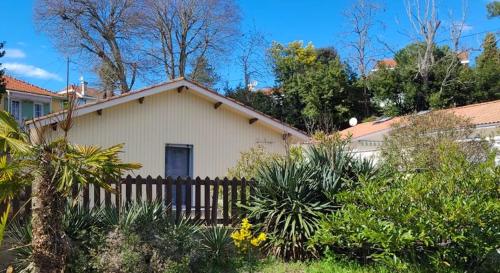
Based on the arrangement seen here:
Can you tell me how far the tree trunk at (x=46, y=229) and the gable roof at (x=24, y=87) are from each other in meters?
35.0

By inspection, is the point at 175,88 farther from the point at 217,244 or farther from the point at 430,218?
the point at 430,218

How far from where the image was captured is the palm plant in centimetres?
656

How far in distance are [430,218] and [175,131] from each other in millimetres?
9305

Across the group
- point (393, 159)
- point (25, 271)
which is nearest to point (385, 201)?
point (393, 159)

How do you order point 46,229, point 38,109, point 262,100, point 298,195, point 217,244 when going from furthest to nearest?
point 38,109
point 262,100
point 298,195
point 217,244
point 46,229

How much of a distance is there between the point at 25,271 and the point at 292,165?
184 inches

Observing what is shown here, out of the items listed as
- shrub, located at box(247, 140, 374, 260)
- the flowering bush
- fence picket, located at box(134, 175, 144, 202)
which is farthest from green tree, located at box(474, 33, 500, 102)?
fence picket, located at box(134, 175, 144, 202)

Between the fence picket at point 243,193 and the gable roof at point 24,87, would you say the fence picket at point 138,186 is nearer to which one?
the fence picket at point 243,193

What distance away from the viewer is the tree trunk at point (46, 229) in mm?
6562

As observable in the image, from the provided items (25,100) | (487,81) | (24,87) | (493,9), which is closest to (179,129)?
(487,81)

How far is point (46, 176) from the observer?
6578 millimetres

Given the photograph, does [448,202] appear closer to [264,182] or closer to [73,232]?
[264,182]

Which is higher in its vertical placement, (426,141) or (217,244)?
(426,141)

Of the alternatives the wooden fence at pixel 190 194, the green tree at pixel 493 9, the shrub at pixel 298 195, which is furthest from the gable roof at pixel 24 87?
the shrub at pixel 298 195
